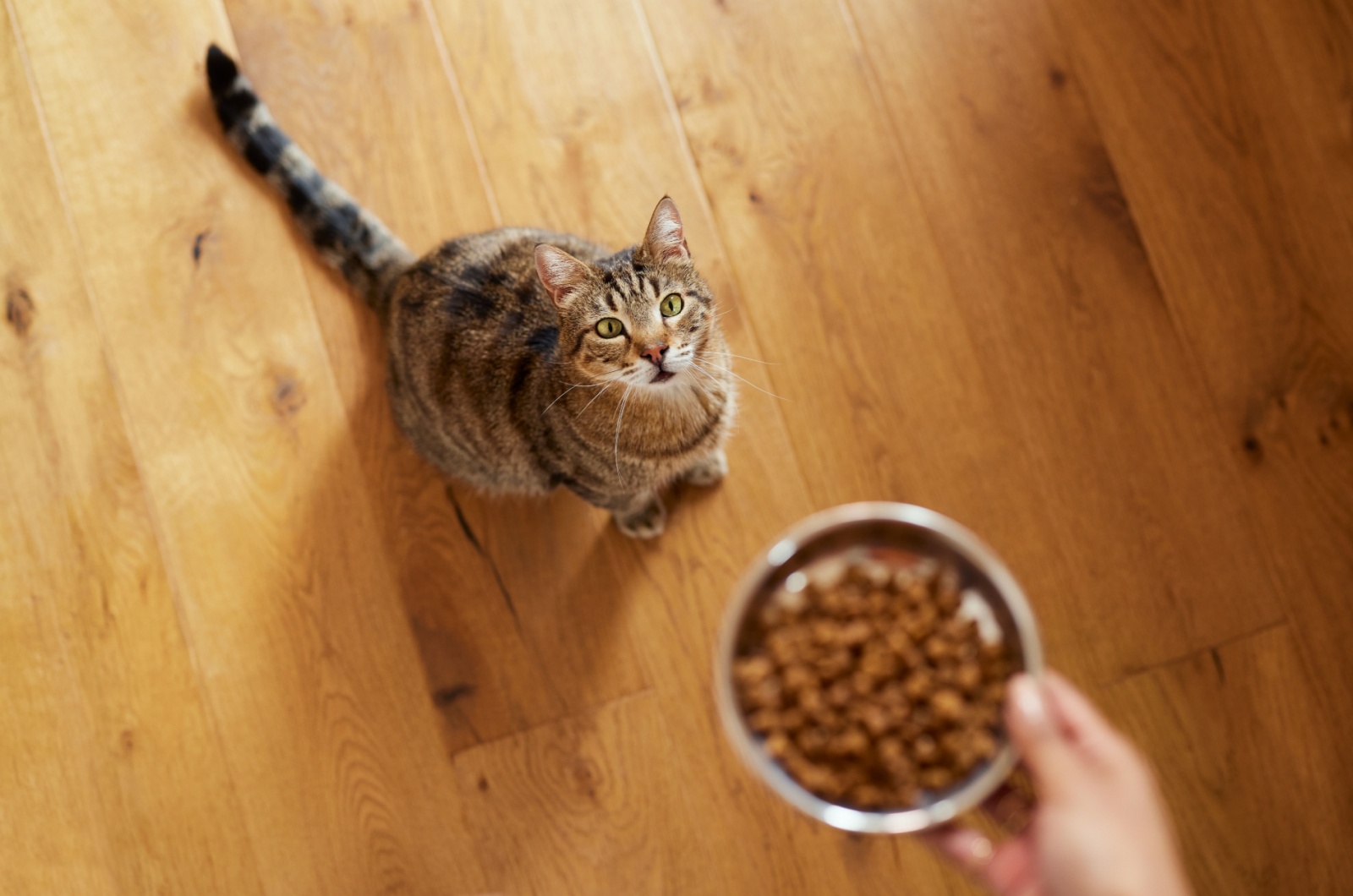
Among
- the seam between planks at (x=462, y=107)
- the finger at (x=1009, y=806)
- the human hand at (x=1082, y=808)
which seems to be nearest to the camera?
the human hand at (x=1082, y=808)

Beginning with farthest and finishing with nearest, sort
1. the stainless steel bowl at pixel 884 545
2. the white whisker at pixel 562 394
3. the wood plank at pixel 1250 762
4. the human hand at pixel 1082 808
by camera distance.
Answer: the wood plank at pixel 1250 762 → the white whisker at pixel 562 394 → the stainless steel bowl at pixel 884 545 → the human hand at pixel 1082 808

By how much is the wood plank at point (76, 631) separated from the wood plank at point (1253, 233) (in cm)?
181

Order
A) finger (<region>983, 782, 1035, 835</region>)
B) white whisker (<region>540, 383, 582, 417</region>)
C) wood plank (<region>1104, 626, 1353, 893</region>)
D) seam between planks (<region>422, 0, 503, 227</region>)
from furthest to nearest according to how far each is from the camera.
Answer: seam between planks (<region>422, 0, 503, 227</region>) < wood plank (<region>1104, 626, 1353, 893</region>) < white whisker (<region>540, 383, 582, 417</region>) < finger (<region>983, 782, 1035, 835</region>)

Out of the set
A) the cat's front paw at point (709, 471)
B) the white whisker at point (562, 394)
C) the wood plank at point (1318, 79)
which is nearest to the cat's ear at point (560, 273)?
the white whisker at point (562, 394)

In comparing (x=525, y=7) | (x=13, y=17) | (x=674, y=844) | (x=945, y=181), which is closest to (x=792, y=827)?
(x=674, y=844)

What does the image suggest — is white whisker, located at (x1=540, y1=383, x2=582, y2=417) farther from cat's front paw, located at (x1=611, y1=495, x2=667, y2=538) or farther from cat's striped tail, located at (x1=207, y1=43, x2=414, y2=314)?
cat's striped tail, located at (x1=207, y1=43, x2=414, y2=314)

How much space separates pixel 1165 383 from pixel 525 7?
1.30 metres

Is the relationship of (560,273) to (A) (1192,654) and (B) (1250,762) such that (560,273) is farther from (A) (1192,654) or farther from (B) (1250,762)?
(B) (1250,762)

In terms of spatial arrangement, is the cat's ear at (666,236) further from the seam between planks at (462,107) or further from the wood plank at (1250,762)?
the wood plank at (1250,762)

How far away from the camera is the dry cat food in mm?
1019

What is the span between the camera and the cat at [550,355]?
113cm

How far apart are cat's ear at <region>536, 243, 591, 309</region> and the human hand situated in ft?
2.29

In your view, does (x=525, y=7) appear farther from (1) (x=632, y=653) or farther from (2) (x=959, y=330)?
(1) (x=632, y=653)

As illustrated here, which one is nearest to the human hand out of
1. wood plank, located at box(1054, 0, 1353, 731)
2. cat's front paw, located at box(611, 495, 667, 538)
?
cat's front paw, located at box(611, 495, 667, 538)
